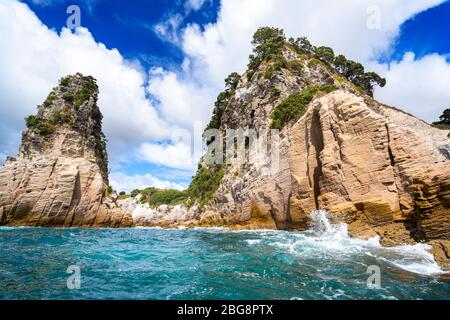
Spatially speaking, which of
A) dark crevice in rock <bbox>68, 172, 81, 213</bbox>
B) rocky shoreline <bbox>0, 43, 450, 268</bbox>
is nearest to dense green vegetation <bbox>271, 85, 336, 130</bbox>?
rocky shoreline <bbox>0, 43, 450, 268</bbox>

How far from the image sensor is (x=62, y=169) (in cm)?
4125

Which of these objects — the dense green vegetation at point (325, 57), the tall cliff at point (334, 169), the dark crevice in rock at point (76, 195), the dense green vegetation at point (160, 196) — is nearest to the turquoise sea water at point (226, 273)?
the tall cliff at point (334, 169)

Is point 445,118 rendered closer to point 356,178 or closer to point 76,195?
point 356,178

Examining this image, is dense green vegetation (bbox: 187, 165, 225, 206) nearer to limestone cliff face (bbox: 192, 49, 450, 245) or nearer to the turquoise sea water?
limestone cliff face (bbox: 192, 49, 450, 245)

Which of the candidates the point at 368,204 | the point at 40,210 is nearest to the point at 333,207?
the point at 368,204

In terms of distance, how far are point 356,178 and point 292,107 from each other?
16.0m

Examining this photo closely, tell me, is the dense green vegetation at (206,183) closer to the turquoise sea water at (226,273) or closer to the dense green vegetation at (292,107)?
the dense green vegetation at (292,107)

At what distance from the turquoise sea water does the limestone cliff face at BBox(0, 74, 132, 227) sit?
1006 inches

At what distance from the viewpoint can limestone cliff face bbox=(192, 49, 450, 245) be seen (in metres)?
16.0

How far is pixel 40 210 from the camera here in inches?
1486

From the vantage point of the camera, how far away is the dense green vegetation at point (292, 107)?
3541 cm

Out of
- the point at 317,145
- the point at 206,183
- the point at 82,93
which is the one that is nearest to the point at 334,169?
the point at 317,145

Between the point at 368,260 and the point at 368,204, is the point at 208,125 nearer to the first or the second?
the point at 368,204
